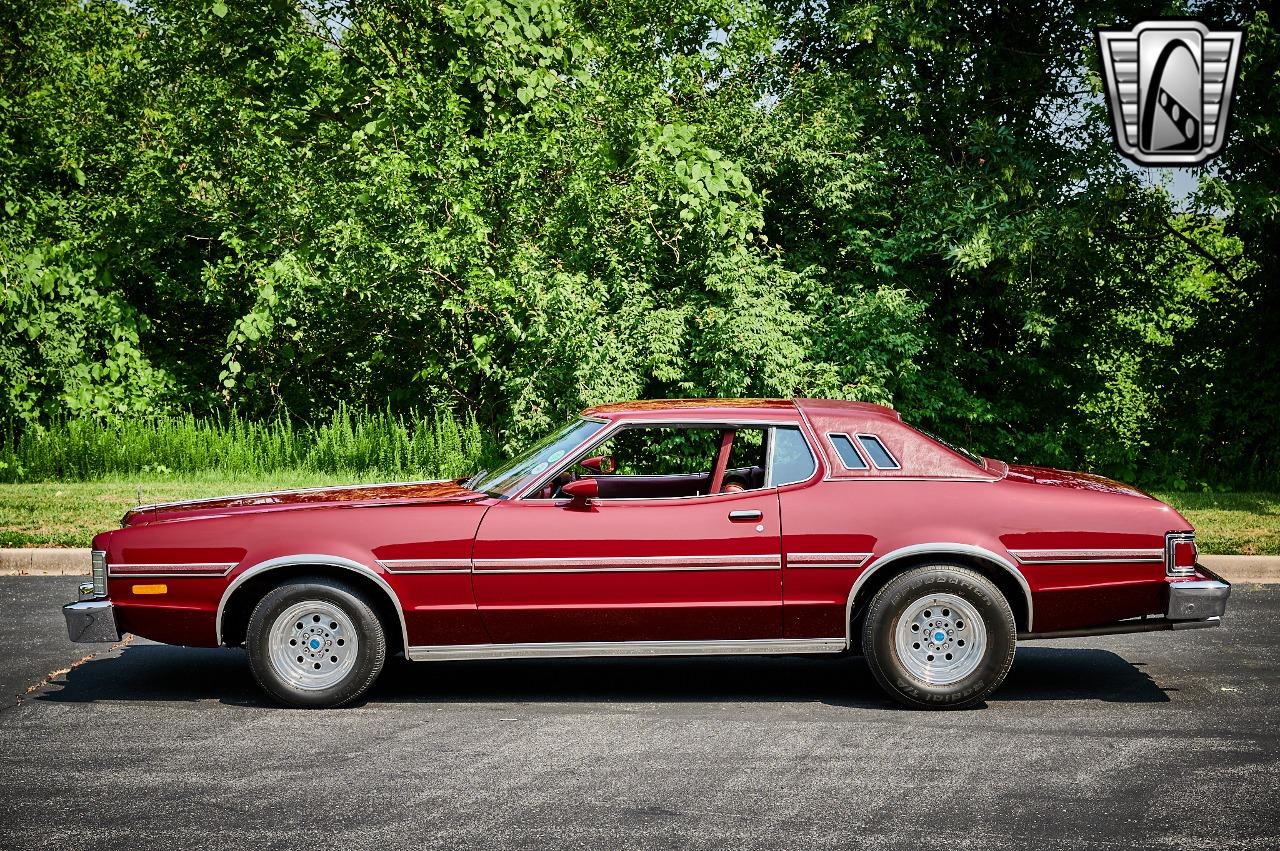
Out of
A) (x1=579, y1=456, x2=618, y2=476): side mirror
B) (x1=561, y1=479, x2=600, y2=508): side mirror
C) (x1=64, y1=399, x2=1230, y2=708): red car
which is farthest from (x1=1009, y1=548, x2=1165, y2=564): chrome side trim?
(x1=579, y1=456, x2=618, y2=476): side mirror

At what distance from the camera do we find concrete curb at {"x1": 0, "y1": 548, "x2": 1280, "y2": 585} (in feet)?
34.9

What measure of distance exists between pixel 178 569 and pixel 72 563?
5.10 m

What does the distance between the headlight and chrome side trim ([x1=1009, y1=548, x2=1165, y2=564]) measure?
4556mm

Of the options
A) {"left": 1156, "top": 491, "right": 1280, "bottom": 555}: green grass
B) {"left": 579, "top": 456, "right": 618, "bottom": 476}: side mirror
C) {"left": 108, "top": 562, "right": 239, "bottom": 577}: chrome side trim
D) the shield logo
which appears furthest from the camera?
the shield logo

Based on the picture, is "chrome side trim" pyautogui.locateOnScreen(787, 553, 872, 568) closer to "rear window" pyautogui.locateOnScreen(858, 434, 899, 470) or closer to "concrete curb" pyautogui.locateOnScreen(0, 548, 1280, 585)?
"rear window" pyautogui.locateOnScreen(858, 434, 899, 470)

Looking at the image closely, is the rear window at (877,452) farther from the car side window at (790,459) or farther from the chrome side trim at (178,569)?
the chrome side trim at (178,569)

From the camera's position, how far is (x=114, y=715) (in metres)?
6.51

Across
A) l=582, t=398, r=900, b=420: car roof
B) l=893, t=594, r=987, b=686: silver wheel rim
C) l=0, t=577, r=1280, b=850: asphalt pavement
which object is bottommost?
l=0, t=577, r=1280, b=850: asphalt pavement

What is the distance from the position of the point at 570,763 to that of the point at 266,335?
1251 centimetres

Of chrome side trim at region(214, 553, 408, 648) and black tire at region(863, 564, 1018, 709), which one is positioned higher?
chrome side trim at region(214, 553, 408, 648)

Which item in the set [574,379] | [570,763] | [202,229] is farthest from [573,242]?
[570,763]

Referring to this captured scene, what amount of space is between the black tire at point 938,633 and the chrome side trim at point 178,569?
322cm

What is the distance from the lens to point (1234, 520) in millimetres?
12867

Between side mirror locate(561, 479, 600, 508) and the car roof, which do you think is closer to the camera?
side mirror locate(561, 479, 600, 508)
